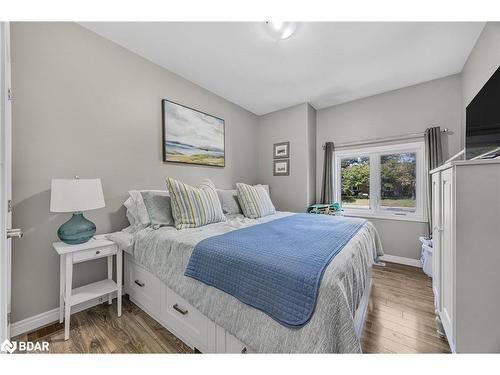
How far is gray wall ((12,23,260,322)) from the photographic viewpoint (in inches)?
59.1

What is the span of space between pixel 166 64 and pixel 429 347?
3510mm

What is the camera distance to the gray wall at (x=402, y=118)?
2.58 metres

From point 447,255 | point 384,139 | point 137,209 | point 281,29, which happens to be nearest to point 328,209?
point 384,139

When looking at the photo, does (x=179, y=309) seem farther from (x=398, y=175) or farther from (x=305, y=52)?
(x=398, y=175)

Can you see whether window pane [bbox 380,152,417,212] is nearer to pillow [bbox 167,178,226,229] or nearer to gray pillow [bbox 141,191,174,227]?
pillow [bbox 167,178,226,229]

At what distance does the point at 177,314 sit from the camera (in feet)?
4.68

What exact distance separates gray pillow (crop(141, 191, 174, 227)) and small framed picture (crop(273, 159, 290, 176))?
88.6 inches

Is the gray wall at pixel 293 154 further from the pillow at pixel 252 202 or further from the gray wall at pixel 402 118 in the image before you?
the pillow at pixel 252 202

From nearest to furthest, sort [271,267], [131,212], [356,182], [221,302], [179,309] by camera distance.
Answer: [271,267] → [221,302] → [179,309] → [131,212] → [356,182]

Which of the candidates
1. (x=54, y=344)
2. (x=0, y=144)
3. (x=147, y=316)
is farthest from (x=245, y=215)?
(x=0, y=144)

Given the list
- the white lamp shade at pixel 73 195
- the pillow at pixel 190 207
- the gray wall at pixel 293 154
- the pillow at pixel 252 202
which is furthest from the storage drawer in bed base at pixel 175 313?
the gray wall at pixel 293 154

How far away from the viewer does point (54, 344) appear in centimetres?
137

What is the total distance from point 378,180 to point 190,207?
2.92 m

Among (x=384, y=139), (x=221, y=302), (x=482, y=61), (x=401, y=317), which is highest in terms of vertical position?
(x=482, y=61)
